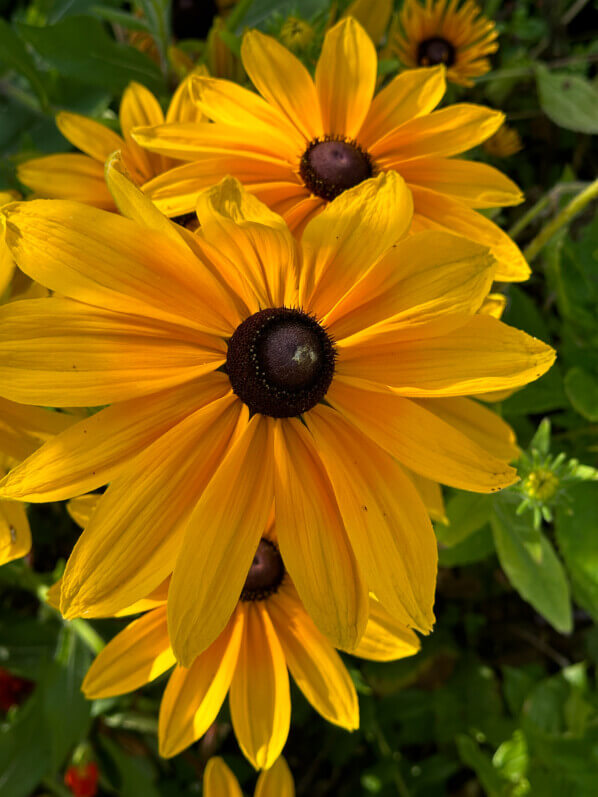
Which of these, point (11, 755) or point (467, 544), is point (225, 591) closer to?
point (467, 544)

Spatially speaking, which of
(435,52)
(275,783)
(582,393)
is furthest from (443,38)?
(275,783)

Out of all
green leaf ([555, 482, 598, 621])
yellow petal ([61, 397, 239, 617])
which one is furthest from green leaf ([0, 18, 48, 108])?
green leaf ([555, 482, 598, 621])

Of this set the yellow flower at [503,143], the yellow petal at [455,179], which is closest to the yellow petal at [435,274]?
the yellow petal at [455,179]

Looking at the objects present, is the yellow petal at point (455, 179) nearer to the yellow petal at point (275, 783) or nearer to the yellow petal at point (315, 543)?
the yellow petal at point (315, 543)

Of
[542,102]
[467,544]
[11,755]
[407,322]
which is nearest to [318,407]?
[407,322]

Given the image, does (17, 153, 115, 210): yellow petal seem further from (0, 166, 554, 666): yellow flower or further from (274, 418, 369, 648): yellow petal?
(274, 418, 369, 648): yellow petal
